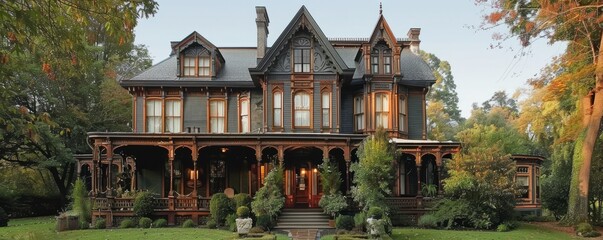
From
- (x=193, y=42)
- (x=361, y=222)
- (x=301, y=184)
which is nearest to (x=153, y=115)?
(x=193, y=42)

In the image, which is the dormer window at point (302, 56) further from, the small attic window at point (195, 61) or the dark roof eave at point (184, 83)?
the small attic window at point (195, 61)

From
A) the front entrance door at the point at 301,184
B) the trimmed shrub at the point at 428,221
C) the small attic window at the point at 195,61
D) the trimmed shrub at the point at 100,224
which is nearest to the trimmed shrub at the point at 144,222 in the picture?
the trimmed shrub at the point at 100,224

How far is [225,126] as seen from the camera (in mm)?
34375

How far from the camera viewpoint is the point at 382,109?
1332 inches

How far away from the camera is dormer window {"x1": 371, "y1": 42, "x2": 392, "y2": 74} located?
33750 millimetres

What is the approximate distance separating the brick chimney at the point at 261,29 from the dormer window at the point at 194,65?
3252mm

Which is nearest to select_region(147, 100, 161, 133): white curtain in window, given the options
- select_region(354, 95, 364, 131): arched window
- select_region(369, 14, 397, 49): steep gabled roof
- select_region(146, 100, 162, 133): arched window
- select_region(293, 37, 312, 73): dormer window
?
select_region(146, 100, 162, 133): arched window

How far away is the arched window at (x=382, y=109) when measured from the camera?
33750mm

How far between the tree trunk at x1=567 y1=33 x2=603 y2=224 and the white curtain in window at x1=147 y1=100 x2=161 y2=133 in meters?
22.4

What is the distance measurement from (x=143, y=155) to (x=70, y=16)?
80.9 ft

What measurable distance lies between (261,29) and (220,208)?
13.2 m

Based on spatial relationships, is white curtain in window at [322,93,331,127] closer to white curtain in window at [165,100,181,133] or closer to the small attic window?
the small attic window

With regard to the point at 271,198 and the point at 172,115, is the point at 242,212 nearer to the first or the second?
the point at 271,198

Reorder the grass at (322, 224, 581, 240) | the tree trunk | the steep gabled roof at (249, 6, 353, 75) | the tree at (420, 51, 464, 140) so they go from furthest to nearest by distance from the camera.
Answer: the tree at (420, 51, 464, 140) < the steep gabled roof at (249, 6, 353, 75) < the tree trunk < the grass at (322, 224, 581, 240)
